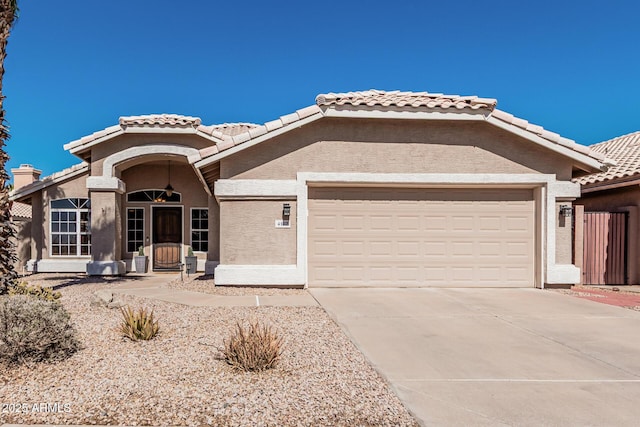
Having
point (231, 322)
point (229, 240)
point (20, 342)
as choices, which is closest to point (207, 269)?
point (229, 240)

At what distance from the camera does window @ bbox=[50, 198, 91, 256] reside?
14.9 metres

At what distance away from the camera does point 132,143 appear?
13578mm

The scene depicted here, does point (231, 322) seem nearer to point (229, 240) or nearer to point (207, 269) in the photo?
point (229, 240)

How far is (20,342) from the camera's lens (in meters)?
4.41

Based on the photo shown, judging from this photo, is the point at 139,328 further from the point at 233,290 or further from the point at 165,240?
the point at 165,240

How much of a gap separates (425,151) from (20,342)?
350 inches

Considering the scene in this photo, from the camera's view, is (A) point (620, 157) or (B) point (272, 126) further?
(A) point (620, 157)

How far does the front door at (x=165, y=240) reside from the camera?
15008mm

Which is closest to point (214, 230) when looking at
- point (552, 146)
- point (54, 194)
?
point (54, 194)

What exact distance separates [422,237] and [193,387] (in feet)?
25.2

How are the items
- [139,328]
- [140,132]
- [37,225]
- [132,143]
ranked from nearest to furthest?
[139,328] < [140,132] < [132,143] < [37,225]

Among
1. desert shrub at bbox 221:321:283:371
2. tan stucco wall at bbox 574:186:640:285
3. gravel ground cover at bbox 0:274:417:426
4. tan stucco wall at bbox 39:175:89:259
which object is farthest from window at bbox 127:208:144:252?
tan stucco wall at bbox 574:186:640:285

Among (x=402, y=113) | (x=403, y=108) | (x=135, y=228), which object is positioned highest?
(x=403, y=108)

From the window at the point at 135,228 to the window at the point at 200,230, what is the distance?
1830 mm
